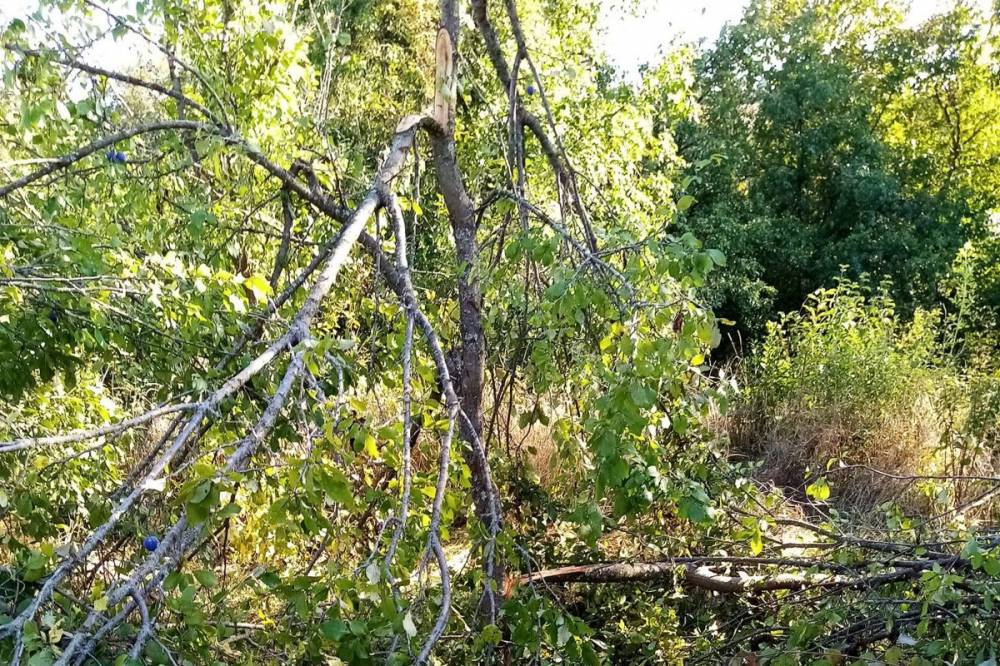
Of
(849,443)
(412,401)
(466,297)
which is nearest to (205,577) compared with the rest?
(412,401)

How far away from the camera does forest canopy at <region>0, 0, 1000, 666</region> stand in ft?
4.38

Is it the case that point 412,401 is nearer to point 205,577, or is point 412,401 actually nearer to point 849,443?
point 205,577

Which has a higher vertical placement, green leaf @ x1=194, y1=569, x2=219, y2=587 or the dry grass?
green leaf @ x1=194, y1=569, x2=219, y2=587

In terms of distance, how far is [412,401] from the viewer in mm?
1597

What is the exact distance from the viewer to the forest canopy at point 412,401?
134cm

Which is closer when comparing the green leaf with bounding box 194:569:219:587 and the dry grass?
the green leaf with bounding box 194:569:219:587

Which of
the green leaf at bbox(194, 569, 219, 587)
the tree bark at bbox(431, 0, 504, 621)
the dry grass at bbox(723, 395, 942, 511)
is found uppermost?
the tree bark at bbox(431, 0, 504, 621)

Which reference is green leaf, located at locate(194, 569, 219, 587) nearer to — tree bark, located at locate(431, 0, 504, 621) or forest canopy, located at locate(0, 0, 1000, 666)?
forest canopy, located at locate(0, 0, 1000, 666)

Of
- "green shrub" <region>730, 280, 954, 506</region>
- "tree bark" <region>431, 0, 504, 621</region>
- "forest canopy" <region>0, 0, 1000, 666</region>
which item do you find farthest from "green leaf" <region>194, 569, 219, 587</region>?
"green shrub" <region>730, 280, 954, 506</region>

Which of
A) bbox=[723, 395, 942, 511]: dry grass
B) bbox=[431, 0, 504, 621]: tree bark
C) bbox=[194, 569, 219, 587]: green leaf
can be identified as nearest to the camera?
bbox=[194, 569, 219, 587]: green leaf

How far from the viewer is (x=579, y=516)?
73.6 inches

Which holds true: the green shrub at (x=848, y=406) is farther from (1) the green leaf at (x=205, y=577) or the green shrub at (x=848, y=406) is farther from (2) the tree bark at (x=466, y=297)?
(1) the green leaf at (x=205, y=577)

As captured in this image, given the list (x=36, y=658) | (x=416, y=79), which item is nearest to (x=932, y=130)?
(x=416, y=79)

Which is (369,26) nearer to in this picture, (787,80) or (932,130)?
(787,80)
